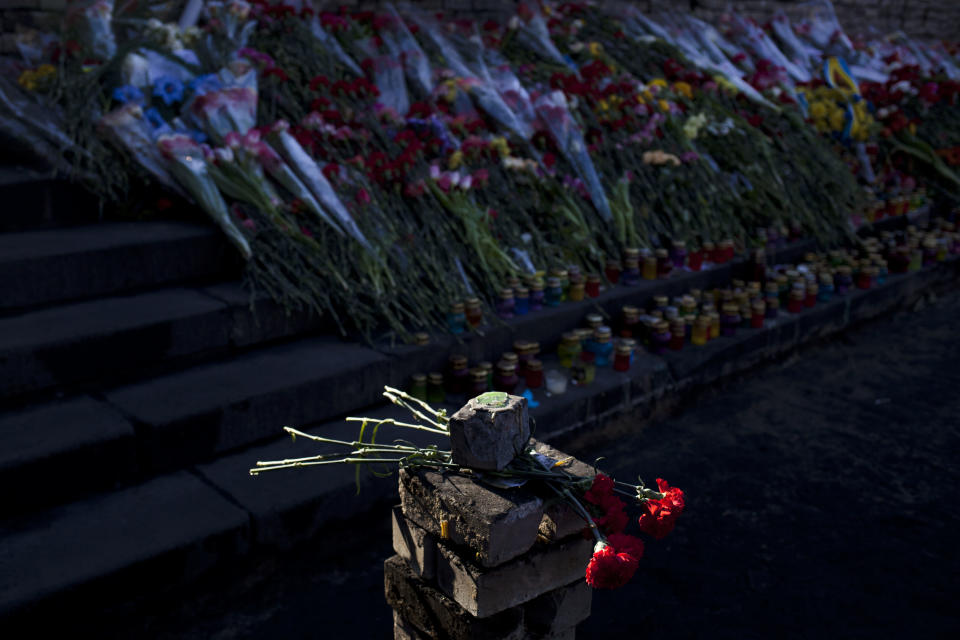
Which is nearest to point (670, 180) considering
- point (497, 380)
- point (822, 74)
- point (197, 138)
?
point (497, 380)

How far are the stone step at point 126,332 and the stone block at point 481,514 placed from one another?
1.79 metres

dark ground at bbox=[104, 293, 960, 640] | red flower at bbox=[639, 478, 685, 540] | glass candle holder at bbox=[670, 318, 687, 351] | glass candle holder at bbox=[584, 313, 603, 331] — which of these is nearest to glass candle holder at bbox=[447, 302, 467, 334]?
glass candle holder at bbox=[584, 313, 603, 331]

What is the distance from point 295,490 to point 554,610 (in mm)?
1266

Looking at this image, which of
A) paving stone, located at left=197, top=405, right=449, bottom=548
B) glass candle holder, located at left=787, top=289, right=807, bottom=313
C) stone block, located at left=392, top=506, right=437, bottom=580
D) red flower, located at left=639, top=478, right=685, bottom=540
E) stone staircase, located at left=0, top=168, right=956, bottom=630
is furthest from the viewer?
glass candle holder, located at left=787, top=289, right=807, bottom=313

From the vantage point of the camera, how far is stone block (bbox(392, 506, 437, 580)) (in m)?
1.90

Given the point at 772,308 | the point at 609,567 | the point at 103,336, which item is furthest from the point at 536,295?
the point at 609,567

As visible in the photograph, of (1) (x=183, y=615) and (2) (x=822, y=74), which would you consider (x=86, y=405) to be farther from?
(2) (x=822, y=74)

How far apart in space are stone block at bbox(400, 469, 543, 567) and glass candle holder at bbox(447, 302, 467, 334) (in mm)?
2005

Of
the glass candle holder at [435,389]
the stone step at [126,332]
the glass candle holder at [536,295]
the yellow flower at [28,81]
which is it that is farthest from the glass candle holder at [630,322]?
the yellow flower at [28,81]

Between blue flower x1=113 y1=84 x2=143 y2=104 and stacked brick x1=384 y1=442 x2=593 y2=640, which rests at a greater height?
blue flower x1=113 y1=84 x2=143 y2=104

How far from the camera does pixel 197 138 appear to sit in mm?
4152

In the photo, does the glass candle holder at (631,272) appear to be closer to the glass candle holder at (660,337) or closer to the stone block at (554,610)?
the glass candle holder at (660,337)

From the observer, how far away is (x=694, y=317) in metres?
4.49

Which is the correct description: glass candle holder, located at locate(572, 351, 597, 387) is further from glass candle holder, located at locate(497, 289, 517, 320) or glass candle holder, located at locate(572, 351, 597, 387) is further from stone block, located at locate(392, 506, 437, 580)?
stone block, located at locate(392, 506, 437, 580)
